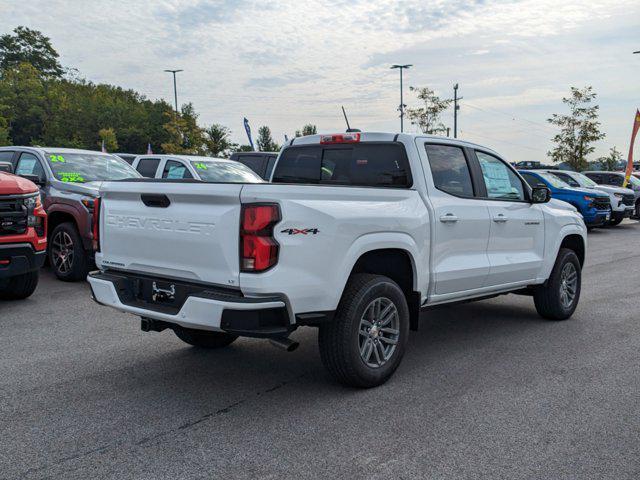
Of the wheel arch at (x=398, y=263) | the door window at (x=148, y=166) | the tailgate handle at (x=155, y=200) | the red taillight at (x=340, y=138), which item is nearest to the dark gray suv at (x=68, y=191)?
the door window at (x=148, y=166)

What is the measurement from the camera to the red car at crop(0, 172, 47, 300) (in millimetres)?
6949

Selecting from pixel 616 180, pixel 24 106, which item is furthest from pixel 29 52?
pixel 616 180

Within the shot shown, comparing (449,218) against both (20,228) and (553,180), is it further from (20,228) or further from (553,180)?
(553,180)

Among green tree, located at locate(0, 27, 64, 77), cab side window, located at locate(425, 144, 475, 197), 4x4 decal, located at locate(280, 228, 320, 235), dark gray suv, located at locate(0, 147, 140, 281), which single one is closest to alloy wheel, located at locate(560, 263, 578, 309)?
cab side window, located at locate(425, 144, 475, 197)

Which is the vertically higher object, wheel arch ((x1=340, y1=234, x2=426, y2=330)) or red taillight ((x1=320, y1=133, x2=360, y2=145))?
red taillight ((x1=320, y1=133, x2=360, y2=145))

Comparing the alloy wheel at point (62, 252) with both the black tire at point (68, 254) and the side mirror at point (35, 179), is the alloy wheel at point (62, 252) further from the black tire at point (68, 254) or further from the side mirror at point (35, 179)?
the side mirror at point (35, 179)

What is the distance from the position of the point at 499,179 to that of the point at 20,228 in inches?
204

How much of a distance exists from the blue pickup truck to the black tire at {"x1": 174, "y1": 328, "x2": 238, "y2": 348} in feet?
45.5

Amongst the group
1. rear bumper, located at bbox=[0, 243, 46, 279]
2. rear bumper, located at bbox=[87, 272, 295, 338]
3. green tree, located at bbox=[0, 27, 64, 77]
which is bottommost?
rear bumper, located at bbox=[0, 243, 46, 279]

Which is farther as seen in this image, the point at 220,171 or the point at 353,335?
the point at 220,171

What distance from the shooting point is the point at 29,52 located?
302 feet

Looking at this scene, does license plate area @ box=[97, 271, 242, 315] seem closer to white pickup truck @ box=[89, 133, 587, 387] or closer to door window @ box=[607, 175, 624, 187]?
white pickup truck @ box=[89, 133, 587, 387]

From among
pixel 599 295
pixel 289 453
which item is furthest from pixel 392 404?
pixel 599 295

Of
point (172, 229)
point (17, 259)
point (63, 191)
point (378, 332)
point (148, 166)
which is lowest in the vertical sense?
point (378, 332)
